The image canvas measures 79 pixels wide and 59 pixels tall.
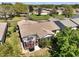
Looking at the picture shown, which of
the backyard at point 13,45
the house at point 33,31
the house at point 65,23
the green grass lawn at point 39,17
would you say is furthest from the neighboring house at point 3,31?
the house at point 65,23

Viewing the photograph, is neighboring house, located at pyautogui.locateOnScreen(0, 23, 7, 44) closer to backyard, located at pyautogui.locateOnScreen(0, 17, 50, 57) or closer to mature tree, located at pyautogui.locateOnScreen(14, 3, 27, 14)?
backyard, located at pyautogui.locateOnScreen(0, 17, 50, 57)

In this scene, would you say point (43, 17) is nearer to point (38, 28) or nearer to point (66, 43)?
point (38, 28)

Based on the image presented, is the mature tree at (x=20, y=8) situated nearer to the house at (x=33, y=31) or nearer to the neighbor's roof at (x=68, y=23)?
the house at (x=33, y=31)

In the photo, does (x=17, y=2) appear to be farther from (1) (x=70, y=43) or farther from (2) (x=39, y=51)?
(1) (x=70, y=43)

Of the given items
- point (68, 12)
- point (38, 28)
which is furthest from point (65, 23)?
point (38, 28)

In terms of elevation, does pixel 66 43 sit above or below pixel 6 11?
below
